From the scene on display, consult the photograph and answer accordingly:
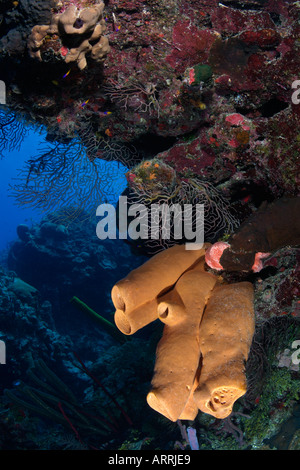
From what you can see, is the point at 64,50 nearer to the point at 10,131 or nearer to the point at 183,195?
the point at 183,195

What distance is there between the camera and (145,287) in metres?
2.61

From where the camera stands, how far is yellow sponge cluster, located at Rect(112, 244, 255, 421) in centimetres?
210

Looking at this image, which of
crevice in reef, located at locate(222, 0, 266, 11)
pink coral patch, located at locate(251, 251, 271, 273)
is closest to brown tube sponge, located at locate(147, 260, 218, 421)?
pink coral patch, located at locate(251, 251, 271, 273)

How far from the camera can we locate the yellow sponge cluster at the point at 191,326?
210cm

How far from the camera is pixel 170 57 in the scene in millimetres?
3250

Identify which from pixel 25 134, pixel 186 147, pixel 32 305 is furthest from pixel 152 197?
pixel 32 305

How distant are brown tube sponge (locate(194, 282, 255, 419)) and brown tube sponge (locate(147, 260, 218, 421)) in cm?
9

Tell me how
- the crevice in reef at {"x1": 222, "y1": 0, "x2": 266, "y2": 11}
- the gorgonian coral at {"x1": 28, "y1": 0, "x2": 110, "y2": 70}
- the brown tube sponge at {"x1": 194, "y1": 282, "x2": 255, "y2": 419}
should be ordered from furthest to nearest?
the crevice in reef at {"x1": 222, "y1": 0, "x2": 266, "y2": 11} → the gorgonian coral at {"x1": 28, "y1": 0, "x2": 110, "y2": 70} → the brown tube sponge at {"x1": 194, "y1": 282, "x2": 255, "y2": 419}

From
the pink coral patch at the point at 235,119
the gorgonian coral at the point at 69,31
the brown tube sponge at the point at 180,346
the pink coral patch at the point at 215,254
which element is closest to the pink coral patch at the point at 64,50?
the gorgonian coral at the point at 69,31

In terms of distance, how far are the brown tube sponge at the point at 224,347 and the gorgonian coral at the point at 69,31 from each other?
2680 millimetres

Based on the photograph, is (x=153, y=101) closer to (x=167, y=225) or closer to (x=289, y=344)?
(x=167, y=225)

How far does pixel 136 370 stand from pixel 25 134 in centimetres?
536

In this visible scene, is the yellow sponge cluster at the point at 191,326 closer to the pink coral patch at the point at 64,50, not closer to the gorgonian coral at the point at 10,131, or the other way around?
the pink coral patch at the point at 64,50

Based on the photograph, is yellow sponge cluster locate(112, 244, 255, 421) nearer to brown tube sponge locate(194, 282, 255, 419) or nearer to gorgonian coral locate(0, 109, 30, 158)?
brown tube sponge locate(194, 282, 255, 419)
